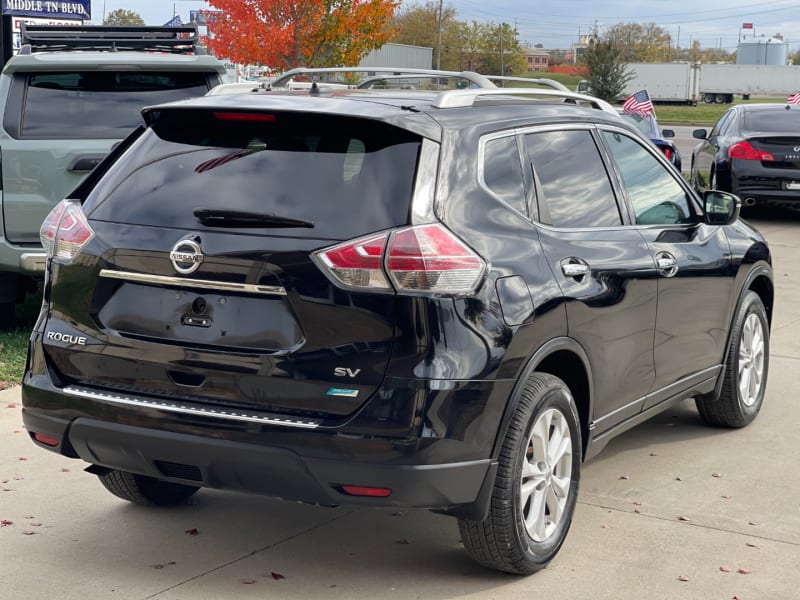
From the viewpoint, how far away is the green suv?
8.11m

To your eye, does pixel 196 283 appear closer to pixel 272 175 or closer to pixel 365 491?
pixel 272 175

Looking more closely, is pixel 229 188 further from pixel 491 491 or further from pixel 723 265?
pixel 723 265

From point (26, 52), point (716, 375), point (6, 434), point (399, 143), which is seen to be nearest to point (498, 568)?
point (399, 143)

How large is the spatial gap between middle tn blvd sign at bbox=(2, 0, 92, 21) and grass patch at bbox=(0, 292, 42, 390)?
8.43 metres

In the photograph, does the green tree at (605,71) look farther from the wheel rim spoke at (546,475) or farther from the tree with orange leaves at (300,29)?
the wheel rim spoke at (546,475)

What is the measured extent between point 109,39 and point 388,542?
20.0ft

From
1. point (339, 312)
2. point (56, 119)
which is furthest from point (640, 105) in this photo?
point (339, 312)

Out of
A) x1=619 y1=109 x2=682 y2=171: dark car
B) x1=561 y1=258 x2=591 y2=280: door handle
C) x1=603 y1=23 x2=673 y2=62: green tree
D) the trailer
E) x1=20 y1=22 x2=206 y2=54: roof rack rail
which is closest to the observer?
x1=561 y1=258 x2=591 y2=280: door handle

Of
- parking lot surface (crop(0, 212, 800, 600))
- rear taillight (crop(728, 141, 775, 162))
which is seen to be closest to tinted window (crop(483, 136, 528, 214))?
parking lot surface (crop(0, 212, 800, 600))

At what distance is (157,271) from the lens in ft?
13.8

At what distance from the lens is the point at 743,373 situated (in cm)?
673

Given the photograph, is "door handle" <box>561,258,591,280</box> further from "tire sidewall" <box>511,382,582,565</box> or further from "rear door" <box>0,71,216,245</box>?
"rear door" <box>0,71,216,245</box>

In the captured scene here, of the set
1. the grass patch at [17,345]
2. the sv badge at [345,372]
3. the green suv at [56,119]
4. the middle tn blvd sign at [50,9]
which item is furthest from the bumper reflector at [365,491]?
Answer: the middle tn blvd sign at [50,9]

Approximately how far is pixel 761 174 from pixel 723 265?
35.5 feet
